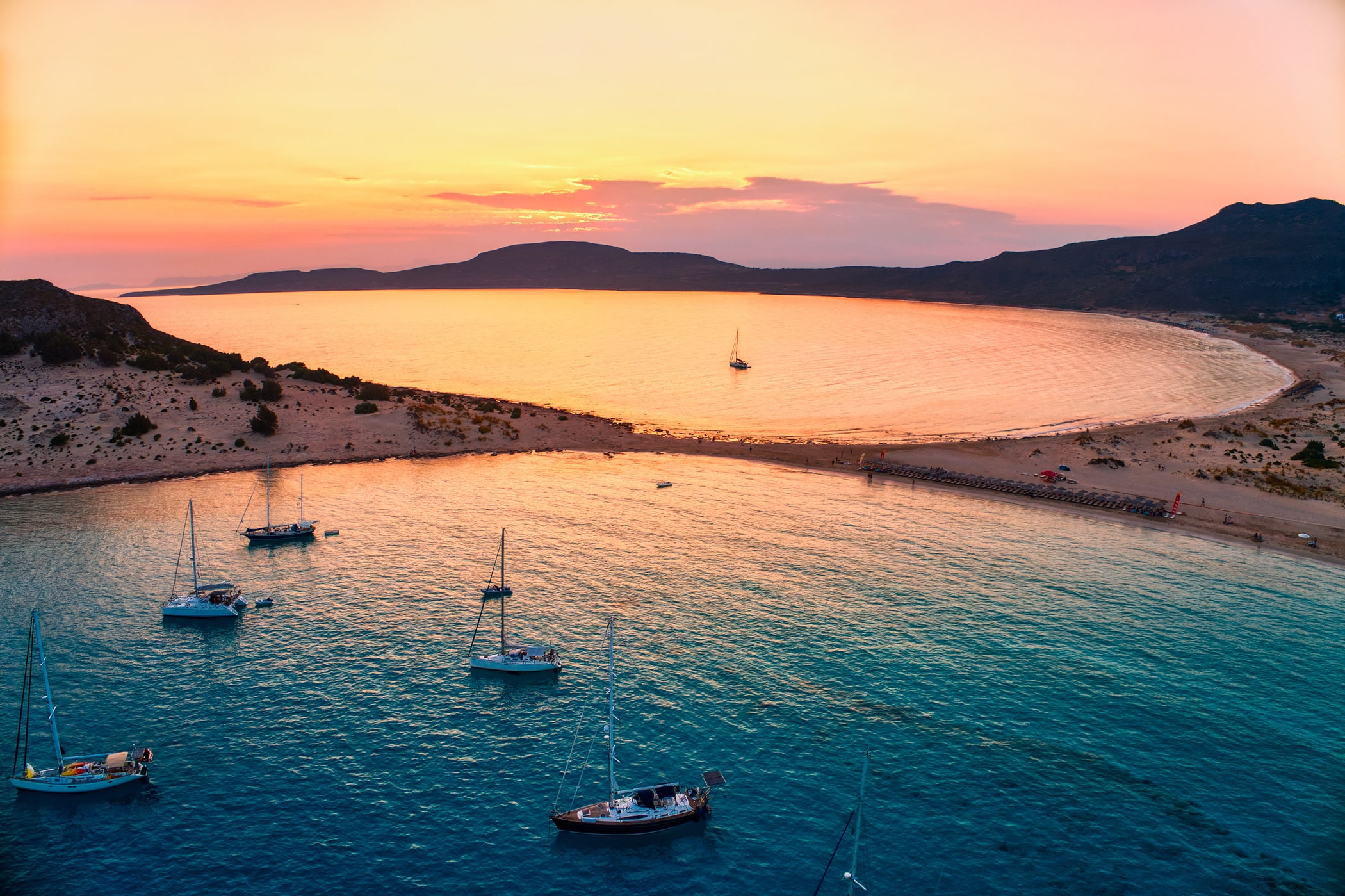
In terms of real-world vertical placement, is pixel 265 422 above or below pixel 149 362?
below

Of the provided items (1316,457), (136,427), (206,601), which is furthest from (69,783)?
(1316,457)

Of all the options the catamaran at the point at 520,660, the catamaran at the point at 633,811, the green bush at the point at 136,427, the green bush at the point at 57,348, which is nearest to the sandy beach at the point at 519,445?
the green bush at the point at 136,427

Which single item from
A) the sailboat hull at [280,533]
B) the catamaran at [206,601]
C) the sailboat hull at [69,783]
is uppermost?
the sailboat hull at [280,533]

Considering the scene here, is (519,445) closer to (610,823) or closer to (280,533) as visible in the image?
(280,533)

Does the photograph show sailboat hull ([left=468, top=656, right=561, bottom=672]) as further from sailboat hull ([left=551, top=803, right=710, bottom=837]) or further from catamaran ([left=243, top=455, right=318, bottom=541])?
catamaran ([left=243, top=455, right=318, bottom=541])

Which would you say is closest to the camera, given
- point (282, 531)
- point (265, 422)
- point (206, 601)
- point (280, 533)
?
point (206, 601)

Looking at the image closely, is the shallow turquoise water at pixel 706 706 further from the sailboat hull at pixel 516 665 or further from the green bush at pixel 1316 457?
the green bush at pixel 1316 457
